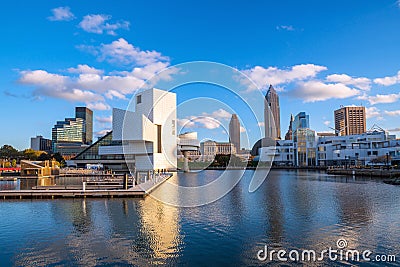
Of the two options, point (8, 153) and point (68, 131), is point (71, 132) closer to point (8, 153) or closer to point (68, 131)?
point (68, 131)

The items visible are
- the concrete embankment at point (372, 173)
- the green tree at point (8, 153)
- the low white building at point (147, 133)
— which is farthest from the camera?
the green tree at point (8, 153)

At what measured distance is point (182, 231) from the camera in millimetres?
9750

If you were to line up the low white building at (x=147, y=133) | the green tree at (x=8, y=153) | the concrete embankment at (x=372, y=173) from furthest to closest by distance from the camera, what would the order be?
the green tree at (x=8, y=153) < the low white building at (x=147, y=133) < the concrete embankment at (x=372, y=173)

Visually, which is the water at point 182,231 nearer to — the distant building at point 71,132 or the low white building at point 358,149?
the low white building at point 358,149

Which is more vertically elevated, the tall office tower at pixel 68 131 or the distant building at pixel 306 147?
the tall office tower at pixel 68 131

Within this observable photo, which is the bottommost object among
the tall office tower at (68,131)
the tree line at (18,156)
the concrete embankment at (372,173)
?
the concrete embankment at (372,173)

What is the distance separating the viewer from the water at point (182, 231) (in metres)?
7.37

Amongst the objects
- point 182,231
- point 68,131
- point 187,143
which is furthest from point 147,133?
point 68,131

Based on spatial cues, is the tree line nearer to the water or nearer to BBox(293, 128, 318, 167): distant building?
BBox(293, 128, 318, 167): distant building

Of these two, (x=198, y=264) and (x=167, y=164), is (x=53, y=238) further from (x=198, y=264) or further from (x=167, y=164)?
(x=167, y=164)

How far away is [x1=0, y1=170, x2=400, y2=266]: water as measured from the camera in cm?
737

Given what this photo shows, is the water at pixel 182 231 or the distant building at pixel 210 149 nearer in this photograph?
the water at pixel 182 231

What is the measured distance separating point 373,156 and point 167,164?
3649 centimetres

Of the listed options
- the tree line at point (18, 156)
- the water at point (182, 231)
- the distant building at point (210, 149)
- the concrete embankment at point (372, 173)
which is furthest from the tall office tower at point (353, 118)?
the water at point (182, 231)
